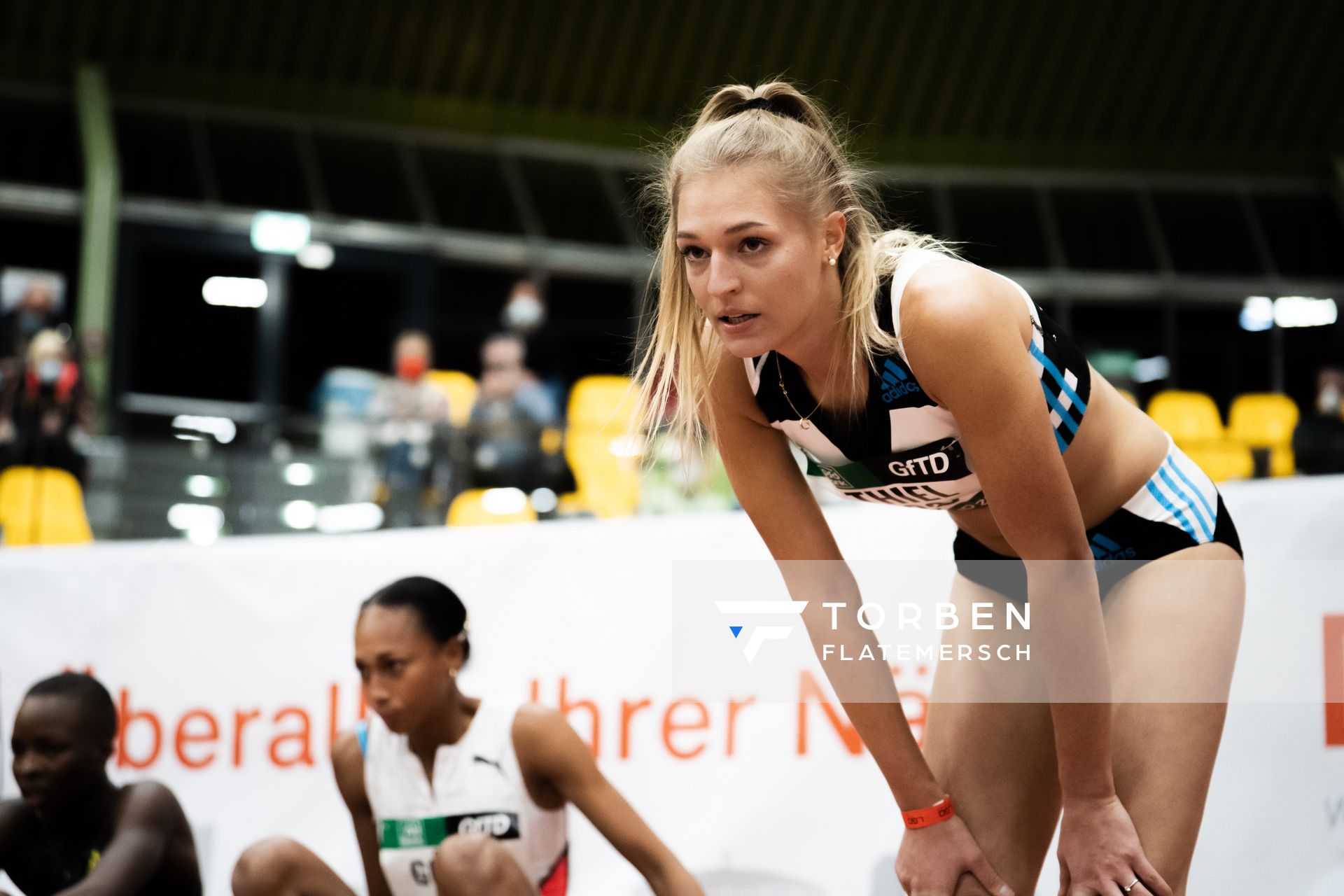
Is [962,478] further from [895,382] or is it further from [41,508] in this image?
[41,508]

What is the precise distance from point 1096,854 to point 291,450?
18.3ft

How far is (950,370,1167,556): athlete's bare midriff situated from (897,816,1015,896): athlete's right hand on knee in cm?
51

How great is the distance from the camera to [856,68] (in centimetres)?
1314

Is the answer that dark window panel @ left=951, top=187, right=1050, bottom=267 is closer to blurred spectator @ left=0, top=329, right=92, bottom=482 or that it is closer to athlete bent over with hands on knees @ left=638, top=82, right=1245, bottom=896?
blurred spectator @ left=0, top=329, right=92, bottom=482

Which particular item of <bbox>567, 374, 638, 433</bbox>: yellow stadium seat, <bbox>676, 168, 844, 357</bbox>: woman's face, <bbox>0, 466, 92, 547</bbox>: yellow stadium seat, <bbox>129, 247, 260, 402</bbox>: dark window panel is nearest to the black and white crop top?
<bbox>676, 168, 844, 357</bbox>: woman's face

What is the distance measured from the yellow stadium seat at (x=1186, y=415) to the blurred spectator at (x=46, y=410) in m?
6.76

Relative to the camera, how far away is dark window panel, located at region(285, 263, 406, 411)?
11773mm

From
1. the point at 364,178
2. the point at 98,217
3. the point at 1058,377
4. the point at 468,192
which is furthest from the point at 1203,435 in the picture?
the point at 98,217

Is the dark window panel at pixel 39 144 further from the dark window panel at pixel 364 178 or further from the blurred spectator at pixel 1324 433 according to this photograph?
the blurred spectator at pixel 1324 433

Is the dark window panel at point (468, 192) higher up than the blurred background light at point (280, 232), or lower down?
higher up

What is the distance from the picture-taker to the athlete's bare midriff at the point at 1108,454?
7.01ft

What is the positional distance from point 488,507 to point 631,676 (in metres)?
2.62

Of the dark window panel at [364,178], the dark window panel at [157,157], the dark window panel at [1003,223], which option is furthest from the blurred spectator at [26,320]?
the dark window panel at [1003,223]

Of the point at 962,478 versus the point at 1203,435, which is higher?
the point at 1203,435
